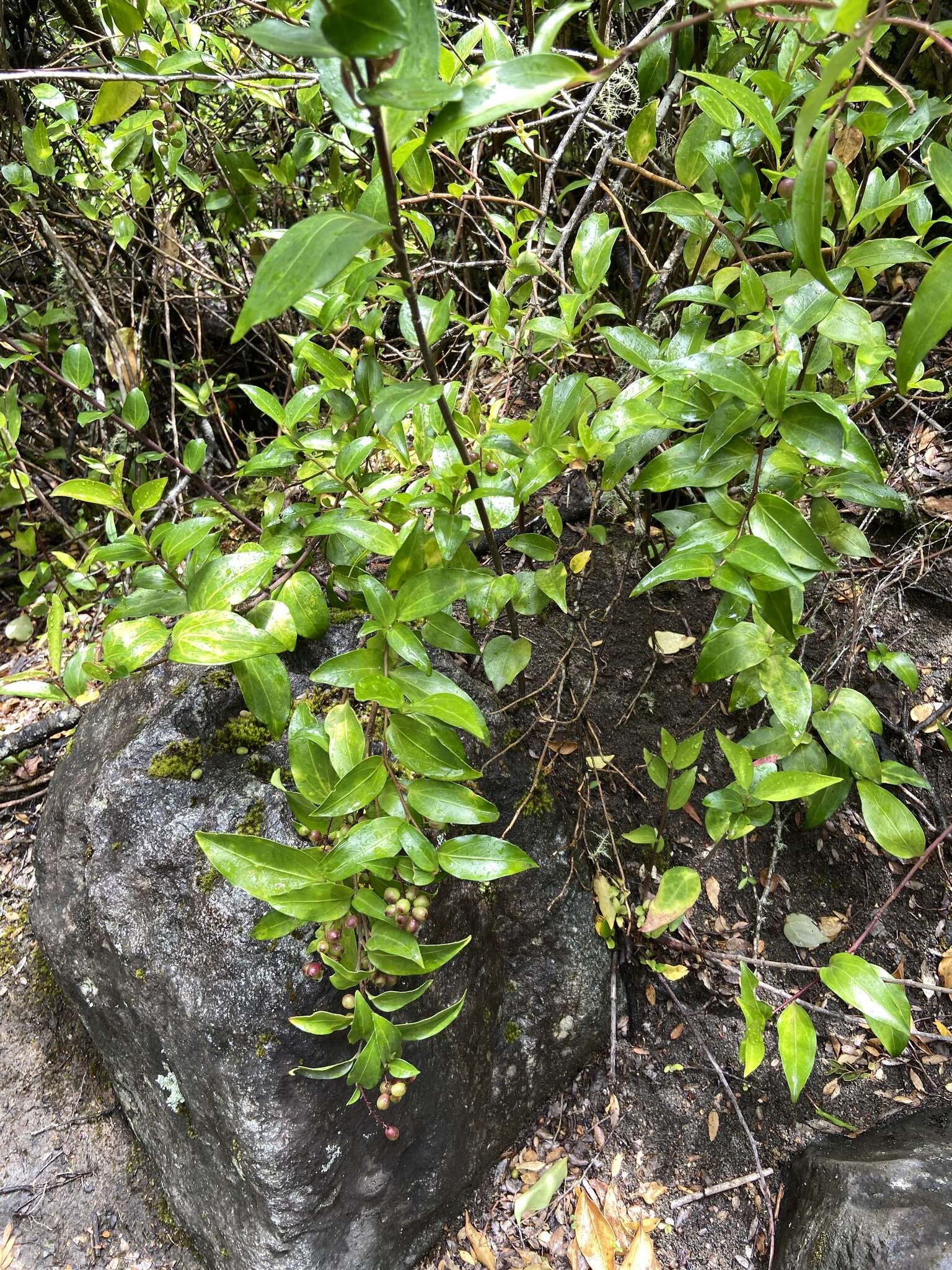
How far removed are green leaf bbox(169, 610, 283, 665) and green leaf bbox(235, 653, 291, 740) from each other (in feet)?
0.59

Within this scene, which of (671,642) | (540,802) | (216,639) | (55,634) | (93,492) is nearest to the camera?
(216,639)

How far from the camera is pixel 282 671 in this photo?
1.30 m

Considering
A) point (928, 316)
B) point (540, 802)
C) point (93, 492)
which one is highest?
point (928, 316)

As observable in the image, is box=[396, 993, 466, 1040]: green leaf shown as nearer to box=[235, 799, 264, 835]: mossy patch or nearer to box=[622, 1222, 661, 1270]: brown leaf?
box=[235, 799, 264, 835]: mossy patch

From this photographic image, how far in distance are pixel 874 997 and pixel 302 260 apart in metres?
1.35

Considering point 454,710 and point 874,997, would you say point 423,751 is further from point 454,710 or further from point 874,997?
point 874,997

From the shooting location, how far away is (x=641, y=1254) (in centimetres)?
160

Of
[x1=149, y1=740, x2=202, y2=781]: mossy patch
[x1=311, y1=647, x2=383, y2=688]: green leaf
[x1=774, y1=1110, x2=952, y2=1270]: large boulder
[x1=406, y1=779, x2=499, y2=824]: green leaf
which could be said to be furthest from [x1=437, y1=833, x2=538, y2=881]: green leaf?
[x1=774, y1=1110, x2=952, y2=1270]: large boulder

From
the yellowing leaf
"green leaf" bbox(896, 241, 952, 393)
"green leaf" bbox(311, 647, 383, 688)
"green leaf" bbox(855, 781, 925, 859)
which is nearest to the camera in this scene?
"green leaf" bbox(896, 241, 952, 393)

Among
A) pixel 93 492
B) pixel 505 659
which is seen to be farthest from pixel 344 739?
pixel 93 492

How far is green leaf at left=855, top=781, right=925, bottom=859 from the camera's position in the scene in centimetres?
148

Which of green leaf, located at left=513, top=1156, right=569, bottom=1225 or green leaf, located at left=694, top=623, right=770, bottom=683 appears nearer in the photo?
green leaf, located at left=694, top=623, right=770, bottom=683

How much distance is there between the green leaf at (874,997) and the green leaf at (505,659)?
0.76 m

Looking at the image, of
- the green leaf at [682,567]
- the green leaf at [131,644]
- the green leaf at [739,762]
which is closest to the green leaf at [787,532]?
the green leaf at [682,567]
